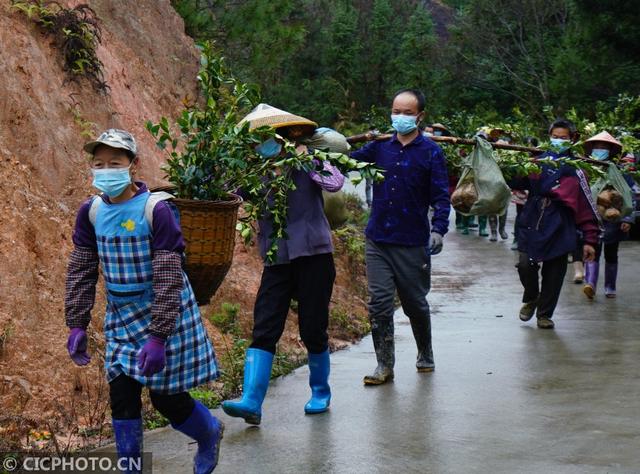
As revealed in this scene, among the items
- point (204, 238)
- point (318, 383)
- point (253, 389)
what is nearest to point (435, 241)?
point (318, 383)

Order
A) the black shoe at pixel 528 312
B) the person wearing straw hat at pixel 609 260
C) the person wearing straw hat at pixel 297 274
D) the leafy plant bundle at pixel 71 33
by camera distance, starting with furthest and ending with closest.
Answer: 1. the person wearing straw hat at pixel 609 260
2. the black shoe at pixel 528 312
3. the leafy plant bundle at pixel 71 33
4. the person wearing straw hat at pixel 297 274

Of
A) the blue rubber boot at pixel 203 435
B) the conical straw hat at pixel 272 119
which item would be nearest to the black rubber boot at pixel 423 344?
the conical straw hat at pixel 272 119

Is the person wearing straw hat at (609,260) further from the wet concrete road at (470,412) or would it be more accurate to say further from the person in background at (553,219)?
the person in background at (553,219)

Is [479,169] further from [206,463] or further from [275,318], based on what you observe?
[206,463]

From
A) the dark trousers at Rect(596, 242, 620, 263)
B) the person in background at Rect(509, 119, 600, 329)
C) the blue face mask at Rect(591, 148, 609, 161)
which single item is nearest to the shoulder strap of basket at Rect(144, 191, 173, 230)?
the person in background at Rect(509, 119, 600, 329)

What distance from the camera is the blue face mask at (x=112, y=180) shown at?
206 inches

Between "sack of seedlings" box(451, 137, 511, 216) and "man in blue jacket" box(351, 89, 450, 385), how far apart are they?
30.0 inches

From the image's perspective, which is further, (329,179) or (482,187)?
(482,187)

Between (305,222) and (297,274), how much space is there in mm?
331

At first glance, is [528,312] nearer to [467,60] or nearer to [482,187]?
[482,187]

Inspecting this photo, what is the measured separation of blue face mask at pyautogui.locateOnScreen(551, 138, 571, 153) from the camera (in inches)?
386

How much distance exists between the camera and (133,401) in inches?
210

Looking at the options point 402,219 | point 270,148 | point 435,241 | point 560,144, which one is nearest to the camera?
point 270,148

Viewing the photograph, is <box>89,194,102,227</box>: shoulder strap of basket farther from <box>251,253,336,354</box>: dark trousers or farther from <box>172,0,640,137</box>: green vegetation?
<box>172,0,640,137</box>: green vegetation
